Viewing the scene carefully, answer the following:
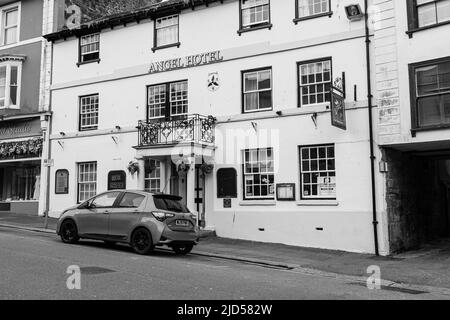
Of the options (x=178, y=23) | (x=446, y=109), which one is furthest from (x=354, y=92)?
(x=178, y=23)

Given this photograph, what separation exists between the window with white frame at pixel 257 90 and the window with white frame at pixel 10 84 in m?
12.2

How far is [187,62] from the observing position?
19.3 m

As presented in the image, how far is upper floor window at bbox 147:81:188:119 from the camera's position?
63.7 ft

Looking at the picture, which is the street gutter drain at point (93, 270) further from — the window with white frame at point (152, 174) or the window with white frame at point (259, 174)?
the window with white frame at point (152, 174)

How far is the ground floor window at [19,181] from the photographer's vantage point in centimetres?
2475

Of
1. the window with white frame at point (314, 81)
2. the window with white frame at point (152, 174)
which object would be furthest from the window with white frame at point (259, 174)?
the window with white frame at point (152, 174)

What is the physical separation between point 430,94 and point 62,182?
15.2m

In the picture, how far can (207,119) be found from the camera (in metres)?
18.1

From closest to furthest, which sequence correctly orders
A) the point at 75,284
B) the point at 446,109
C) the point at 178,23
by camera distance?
the point at 75,284, the point at 446,109, the point at 178,23

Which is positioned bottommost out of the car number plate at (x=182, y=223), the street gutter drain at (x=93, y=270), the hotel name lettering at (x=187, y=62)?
the street gutter drain at (x=93, y=270)

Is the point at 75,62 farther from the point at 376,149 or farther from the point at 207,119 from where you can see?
the point at 376,149
